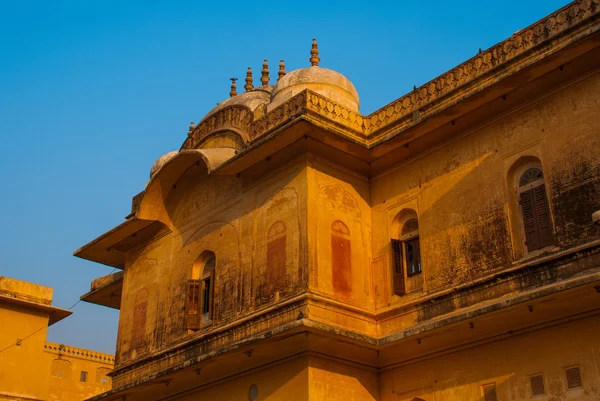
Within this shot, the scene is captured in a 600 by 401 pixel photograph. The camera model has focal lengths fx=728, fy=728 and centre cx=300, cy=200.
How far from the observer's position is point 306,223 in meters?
12.2

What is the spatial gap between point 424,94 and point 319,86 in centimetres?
244

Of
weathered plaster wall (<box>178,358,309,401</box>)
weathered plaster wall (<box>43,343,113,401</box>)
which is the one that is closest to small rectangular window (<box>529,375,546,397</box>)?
weathered plaster wall (<box>178,358,309,401</box>)

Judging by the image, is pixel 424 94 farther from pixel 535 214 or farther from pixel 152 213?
pixel 152 213

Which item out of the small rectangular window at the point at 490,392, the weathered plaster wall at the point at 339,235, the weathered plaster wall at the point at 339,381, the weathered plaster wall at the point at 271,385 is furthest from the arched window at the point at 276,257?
the small rectangular window at the point at 490,392

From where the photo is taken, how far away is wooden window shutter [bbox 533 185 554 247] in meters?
10.6

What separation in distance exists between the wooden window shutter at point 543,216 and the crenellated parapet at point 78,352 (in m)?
23.3

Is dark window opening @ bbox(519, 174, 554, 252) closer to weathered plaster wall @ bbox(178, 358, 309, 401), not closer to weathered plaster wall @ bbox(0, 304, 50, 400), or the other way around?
weathered plaster wall @ bbox(178, 358, 309, 401)

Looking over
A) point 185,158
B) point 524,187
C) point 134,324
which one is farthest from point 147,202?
point 524,187

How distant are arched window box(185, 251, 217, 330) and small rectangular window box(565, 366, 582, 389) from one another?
6745 mm

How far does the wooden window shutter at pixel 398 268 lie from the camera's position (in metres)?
12.3

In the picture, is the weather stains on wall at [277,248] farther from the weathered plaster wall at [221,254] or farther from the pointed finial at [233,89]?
the pointed finial at [233,89]

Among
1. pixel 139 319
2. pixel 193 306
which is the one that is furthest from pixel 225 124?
pixel 139 319

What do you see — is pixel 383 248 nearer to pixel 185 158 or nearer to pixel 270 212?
pixel 270 212

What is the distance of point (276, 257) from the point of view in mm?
12633
